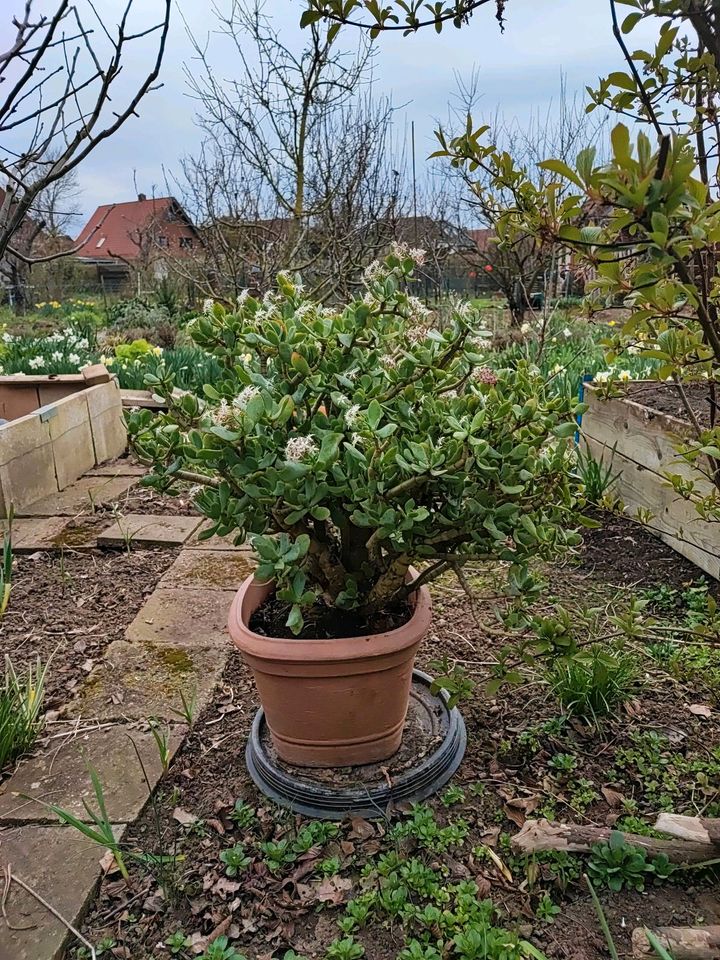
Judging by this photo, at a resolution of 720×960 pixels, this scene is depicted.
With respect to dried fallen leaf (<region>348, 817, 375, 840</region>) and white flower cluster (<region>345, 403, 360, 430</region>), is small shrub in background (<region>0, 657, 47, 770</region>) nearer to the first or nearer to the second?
dried fallen leaf (<region>348, 817, 375, 840</region>)

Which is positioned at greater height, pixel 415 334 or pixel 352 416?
pixel 415 334

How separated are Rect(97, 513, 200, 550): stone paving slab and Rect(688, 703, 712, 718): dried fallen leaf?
88.6 inches

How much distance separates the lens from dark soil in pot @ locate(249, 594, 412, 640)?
5.48 ft

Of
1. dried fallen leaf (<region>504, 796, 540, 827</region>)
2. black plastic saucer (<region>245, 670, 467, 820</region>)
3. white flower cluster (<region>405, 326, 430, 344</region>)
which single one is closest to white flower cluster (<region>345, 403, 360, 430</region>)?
white flower cluster (<region>405, 326, 430, 344</region>)

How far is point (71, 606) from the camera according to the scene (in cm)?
262

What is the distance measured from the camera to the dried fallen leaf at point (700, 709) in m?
1.81

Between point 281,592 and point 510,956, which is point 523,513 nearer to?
point 281,592

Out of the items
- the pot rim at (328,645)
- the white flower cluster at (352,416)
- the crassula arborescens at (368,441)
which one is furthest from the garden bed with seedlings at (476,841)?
the white flower cluster at (352,416)

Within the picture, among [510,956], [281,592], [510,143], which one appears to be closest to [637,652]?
[510,956]

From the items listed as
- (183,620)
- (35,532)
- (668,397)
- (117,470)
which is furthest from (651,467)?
(117,470)

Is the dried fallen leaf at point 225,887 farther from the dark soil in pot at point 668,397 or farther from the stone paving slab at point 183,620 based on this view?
the dark soil in pot at point 668,397

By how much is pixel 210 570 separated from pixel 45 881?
1618 mm

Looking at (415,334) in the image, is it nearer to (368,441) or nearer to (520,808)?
(368,441)

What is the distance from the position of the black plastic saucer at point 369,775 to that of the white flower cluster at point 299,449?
2.63 ft
